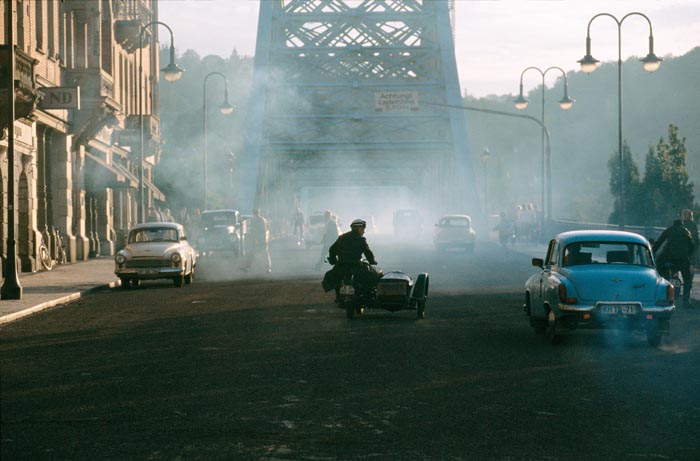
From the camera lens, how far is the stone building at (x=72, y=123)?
33375 millimetres

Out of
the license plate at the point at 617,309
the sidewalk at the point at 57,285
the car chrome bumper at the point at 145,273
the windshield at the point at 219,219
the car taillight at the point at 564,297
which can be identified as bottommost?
the sidewalk at the point at 57,285

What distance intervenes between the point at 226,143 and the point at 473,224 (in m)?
73.3

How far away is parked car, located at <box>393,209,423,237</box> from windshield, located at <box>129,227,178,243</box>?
50.8 meters

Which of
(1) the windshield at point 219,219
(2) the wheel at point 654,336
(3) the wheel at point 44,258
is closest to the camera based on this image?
(2) the wheel at point 654,336

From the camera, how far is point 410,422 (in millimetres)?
8969

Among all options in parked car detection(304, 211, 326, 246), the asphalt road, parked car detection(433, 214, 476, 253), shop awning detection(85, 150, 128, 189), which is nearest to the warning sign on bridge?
parked car detection(304, 211, 326, 246)

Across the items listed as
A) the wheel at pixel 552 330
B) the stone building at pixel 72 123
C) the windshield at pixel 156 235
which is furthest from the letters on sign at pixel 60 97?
→ the wheel at pixel 552 330

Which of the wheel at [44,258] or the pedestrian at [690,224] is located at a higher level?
the pedestrian at [690,224]

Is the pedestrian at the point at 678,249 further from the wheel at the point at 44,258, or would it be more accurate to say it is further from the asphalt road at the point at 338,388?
the wheel at the point at 44,258

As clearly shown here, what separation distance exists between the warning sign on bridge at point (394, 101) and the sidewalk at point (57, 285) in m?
23.5

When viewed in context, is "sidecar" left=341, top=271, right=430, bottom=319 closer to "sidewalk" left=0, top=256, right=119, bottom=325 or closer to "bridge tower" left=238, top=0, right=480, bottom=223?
"sidewalk" left=0, top=256, right=119, bottom=325

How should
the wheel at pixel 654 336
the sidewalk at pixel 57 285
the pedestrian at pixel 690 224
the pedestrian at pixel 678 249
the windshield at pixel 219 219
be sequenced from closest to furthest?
A: the wheel at pixel 654 336
the sidewalk at pixel 57 285
the pedestrian at pixel 678 249
the pedestrian at pixel 690 224
the windshield at pixel 219 219

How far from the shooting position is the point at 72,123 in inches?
1639

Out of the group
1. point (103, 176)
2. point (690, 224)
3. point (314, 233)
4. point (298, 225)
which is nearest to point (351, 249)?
point (690, 224)
